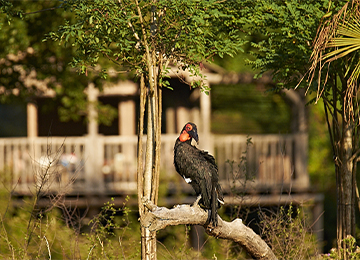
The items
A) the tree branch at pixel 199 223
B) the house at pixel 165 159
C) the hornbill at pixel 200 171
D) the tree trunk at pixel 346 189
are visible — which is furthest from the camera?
the house at pixel 165 159

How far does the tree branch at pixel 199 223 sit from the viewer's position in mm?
4645

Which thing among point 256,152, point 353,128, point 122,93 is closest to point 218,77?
point 256,152

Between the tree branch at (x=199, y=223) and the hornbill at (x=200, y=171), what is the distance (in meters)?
0.15

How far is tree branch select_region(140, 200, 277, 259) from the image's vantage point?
464cm

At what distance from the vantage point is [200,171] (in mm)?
5469

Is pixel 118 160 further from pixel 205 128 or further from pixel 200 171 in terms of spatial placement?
pixel 200 171

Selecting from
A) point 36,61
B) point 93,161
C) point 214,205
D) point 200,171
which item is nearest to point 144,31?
point 200,171

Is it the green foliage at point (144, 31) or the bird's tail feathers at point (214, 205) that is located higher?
the green foliage at point (144, 31)

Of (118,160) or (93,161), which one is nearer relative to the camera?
(93,161)

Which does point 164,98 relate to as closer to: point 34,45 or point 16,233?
point 34,45

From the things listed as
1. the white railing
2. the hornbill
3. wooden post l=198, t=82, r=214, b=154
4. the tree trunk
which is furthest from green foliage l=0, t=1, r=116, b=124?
the tree trunk

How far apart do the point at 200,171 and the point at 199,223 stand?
22.1 inches

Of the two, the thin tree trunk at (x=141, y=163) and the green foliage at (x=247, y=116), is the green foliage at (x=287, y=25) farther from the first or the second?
the green foliage at (x=247, y=116)

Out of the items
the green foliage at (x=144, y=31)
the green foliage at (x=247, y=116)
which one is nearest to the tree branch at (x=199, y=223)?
the green foliage at (x=144, y=31)
